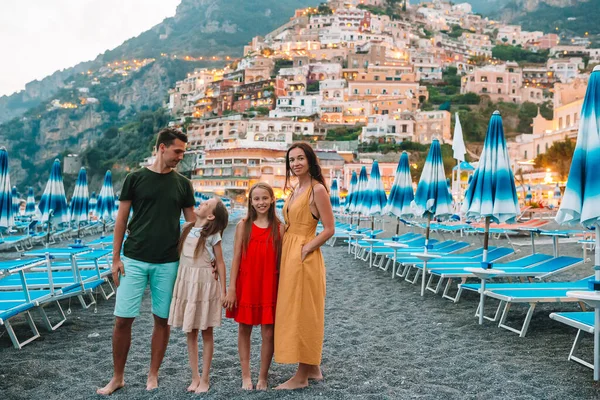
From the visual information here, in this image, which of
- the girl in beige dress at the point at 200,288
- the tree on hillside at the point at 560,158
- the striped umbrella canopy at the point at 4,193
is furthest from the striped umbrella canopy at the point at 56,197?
the tree on hillside at the point at 560,158

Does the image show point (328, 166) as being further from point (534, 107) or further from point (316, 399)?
point (316, 399)

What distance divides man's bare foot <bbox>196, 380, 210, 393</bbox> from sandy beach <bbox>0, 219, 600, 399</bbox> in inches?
2.2

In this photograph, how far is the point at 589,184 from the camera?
376cm

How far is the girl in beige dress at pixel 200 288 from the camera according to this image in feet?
12.2

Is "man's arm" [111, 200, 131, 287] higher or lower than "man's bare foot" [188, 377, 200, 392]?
higher

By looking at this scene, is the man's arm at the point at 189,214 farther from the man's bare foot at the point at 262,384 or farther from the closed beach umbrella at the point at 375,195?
the closed beach umbrella at the point at 375,195

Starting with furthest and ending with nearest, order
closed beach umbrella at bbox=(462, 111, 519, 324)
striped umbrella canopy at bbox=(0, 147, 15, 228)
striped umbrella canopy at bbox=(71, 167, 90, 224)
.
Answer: striped umbrella canopy at bbox=(71, 167, 90, 224) → striped umbrella canopy at bbox=(0, 147, 15, 228) → closed beach umbrella at bbox=(462, 111, 519, 324)

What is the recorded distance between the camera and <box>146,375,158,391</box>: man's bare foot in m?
3.73

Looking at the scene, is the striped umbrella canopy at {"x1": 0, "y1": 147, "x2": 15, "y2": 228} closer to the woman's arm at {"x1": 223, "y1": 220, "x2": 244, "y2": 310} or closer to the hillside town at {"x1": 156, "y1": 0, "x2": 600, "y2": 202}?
the woman's arm at {"x1": 223, "y1": 220, "x2": 244, "y2": 310}

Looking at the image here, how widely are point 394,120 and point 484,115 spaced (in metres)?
14.4

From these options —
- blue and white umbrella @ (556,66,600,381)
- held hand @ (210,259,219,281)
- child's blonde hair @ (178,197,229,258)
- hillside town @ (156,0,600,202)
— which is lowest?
held hand @ (210,259,219,281)

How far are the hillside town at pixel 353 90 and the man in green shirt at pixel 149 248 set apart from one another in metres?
36.3

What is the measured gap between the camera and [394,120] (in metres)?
67.8

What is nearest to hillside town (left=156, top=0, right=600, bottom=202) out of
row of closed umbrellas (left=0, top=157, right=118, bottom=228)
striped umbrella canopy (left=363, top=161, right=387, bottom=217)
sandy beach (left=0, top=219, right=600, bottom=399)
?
striped umbrella canopy (left=363, top=161, right=387, bottom=217)
